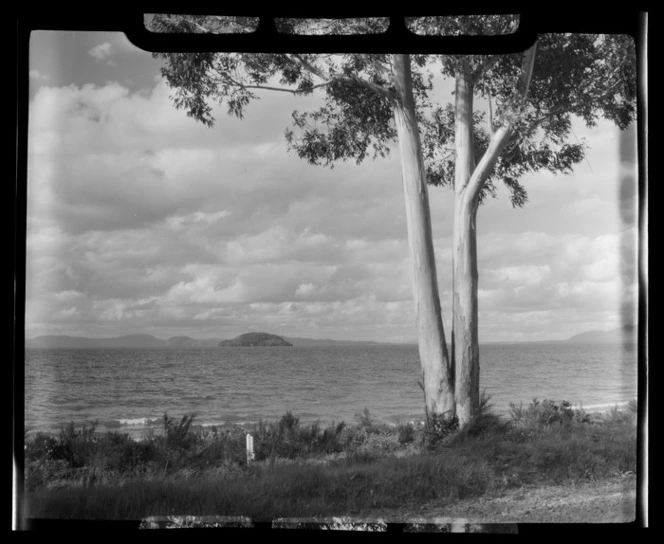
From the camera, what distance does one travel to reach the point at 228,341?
2056cm

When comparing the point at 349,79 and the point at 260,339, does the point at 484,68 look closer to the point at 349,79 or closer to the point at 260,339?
the point at 349,79

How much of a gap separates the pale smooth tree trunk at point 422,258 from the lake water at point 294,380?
7.63 m

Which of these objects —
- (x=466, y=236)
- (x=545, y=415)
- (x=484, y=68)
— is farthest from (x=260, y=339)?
(x=484, y=68)

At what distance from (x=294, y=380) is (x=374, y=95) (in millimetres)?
13476

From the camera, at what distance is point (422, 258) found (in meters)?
4.81

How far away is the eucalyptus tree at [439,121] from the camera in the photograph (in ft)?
15.1

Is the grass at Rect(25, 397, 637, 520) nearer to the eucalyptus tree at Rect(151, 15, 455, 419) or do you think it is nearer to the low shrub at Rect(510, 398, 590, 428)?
the low shrub at Rect(510, 398, 590, 428)

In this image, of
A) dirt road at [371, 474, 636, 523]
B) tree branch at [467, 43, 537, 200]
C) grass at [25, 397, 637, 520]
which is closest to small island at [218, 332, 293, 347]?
grass at [25, 397, 637, 520]

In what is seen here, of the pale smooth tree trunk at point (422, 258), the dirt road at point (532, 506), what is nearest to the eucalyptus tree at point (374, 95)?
the pale smooth tree trunk at point (422, 258)
